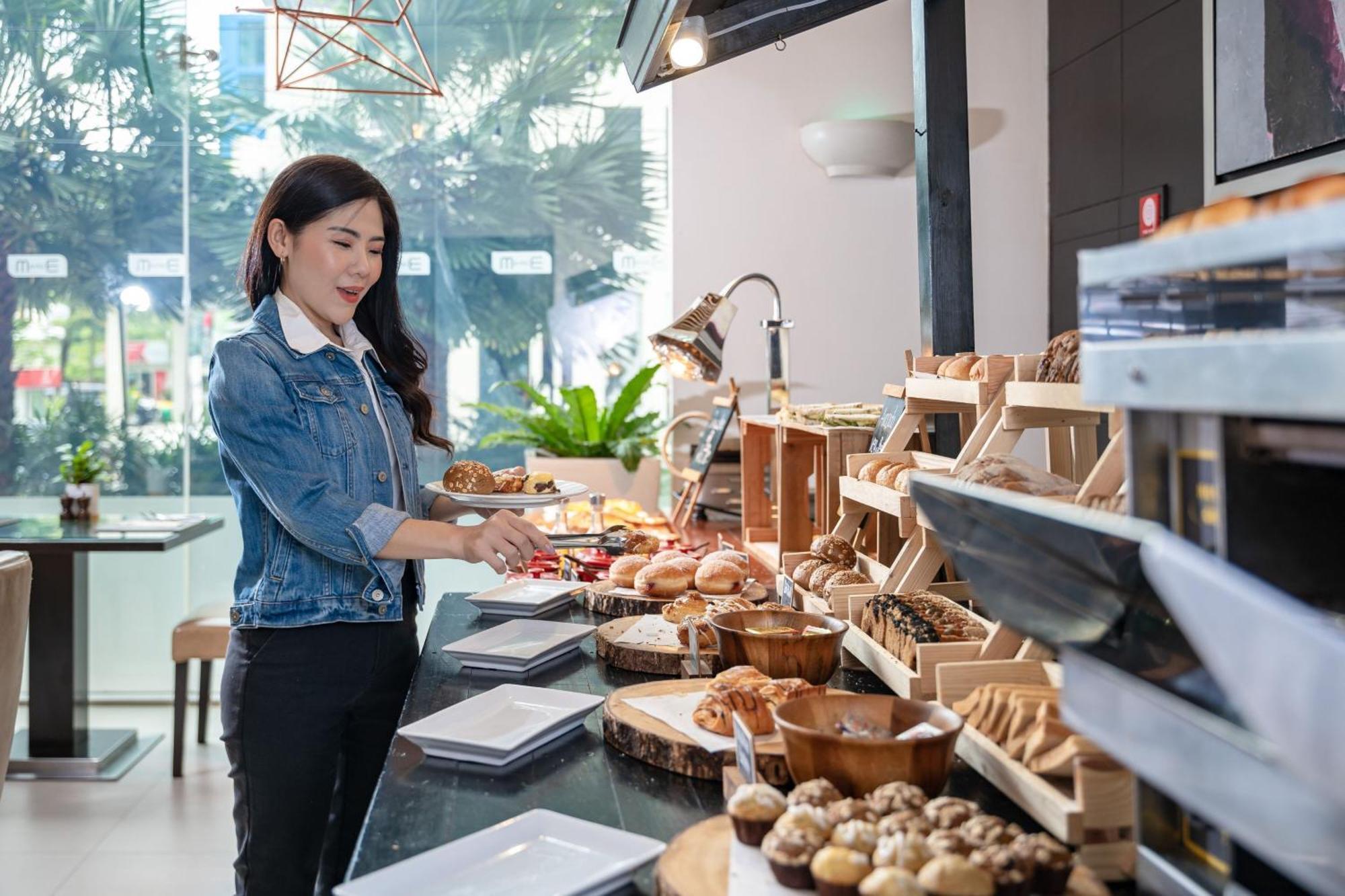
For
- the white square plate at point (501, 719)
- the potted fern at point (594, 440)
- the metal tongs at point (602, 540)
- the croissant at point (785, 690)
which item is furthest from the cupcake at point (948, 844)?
the potted fern at point (594, 440)

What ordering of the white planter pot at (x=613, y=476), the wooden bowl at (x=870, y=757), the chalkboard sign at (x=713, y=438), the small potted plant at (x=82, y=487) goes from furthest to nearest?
the small potted plant at (x=82, y=487), the white planter pot at (x=613, y=476), the chalkboard sign at (x=713, y=438), the wooden bowl at (x=870, y=757)

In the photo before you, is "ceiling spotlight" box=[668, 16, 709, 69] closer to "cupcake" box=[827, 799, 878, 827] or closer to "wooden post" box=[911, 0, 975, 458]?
"wooden post" box=[911, 0, 975, 458]

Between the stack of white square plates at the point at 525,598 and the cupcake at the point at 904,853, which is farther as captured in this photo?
the stack of white square plates at the point at 525,598

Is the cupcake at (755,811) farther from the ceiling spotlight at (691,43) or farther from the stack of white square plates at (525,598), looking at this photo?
the ceiling spotlight at (691,43)

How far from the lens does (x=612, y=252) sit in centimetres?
569

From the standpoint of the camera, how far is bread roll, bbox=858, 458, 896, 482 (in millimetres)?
1974

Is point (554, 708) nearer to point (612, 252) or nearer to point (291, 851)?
point (291, 851)

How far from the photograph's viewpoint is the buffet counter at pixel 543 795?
1164 mm

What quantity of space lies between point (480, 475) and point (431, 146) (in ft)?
12.0

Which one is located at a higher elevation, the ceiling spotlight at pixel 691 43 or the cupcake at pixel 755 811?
the ceiling spotlight at pixel 691 43

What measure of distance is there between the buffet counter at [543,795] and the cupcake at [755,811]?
102 mm

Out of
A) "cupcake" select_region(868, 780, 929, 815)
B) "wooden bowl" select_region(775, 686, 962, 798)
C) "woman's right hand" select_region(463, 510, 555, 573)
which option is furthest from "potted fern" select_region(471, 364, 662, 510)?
"cupcake" select_region(868, 780, 929, 815)

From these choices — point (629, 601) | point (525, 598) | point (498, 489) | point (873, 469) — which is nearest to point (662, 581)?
point (629, 601)

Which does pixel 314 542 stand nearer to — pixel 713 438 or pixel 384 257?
pixel 384 257
